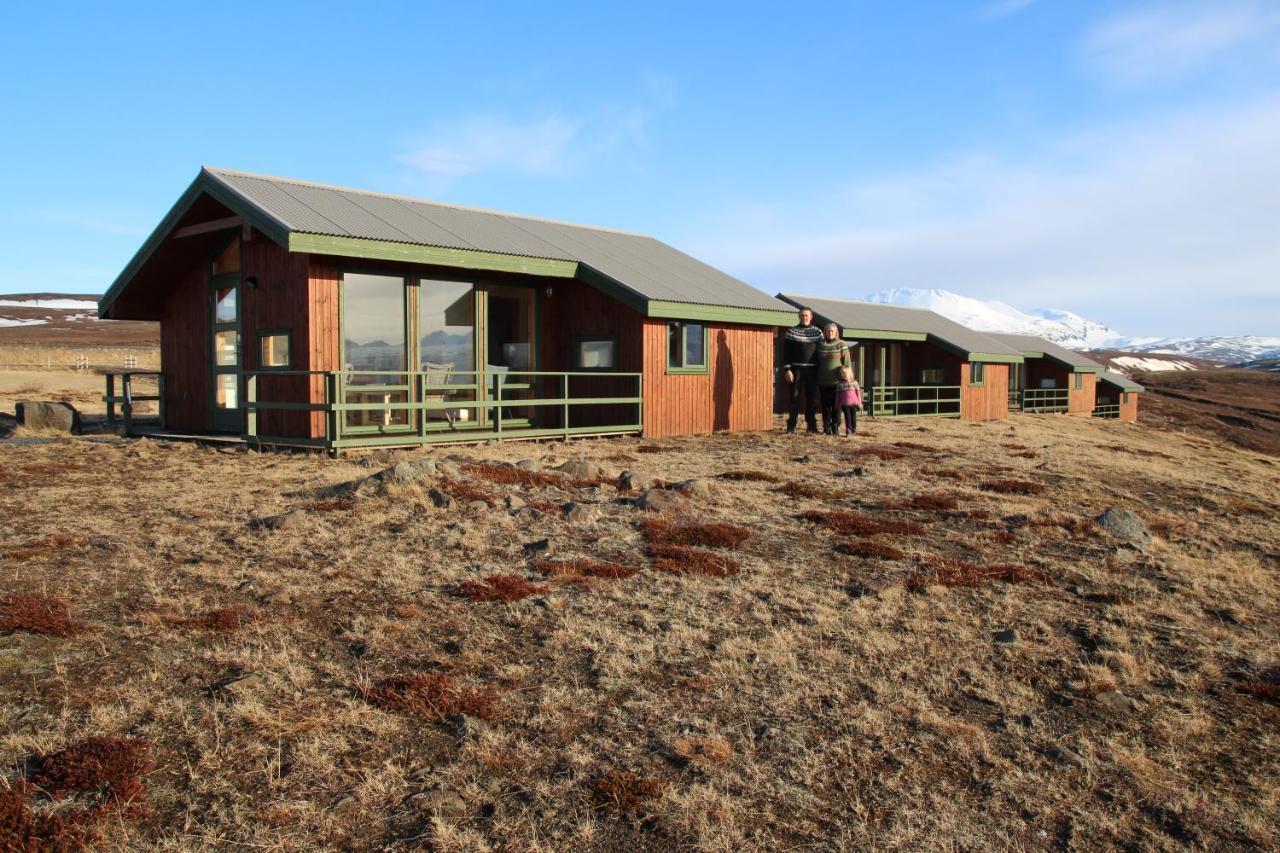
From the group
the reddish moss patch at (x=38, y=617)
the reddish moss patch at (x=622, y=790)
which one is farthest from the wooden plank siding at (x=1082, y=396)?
the reddish moss patch at (x=38, y=617)

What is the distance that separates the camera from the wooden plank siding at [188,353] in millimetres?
16781

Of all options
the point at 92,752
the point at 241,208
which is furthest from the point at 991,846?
the point at 241,208

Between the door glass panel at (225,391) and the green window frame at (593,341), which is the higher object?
the green window frame at (593,341)

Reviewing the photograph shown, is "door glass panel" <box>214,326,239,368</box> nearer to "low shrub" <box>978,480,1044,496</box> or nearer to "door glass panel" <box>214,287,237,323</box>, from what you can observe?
"door glass panel" <box>214,287,237,323</box>

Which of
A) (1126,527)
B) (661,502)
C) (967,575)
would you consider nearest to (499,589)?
(661,502)

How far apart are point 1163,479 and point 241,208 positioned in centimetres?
1475

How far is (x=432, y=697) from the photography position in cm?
470

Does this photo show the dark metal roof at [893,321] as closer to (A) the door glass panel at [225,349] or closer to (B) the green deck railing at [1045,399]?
(B) the green deck railing at [1045,399]

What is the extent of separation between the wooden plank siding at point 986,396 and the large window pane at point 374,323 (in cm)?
2149

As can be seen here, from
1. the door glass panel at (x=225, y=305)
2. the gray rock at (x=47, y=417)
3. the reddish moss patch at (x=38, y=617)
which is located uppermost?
the door glass panel at (x=225, y=305)

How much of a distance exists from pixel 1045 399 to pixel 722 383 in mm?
26710

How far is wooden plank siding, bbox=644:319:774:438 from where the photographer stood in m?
17.6

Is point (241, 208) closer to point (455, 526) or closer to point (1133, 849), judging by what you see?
point (455, 526)

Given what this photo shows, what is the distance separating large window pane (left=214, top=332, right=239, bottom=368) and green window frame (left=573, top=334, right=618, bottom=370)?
6272mm
